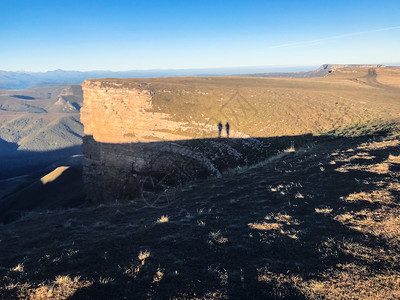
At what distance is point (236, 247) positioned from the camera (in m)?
7.34

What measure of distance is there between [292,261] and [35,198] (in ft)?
214

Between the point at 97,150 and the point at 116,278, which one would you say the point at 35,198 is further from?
the point at 116,278

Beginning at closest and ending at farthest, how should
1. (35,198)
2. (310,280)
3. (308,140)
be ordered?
1. (310,280)
2. (308,140)
3. (35,198)

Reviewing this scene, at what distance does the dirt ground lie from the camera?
5.48 m

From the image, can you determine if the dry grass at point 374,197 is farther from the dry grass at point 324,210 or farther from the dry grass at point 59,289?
the dry grass at point 59,289

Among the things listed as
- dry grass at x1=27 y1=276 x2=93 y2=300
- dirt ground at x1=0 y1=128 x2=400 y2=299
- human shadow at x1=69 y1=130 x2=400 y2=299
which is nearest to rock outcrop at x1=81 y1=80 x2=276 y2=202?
human shadow at x1=69 y1=130 x2=400 y2=299

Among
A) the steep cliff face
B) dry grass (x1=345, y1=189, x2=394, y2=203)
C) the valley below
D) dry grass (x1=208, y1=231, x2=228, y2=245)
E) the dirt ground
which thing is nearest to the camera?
the dirt ground

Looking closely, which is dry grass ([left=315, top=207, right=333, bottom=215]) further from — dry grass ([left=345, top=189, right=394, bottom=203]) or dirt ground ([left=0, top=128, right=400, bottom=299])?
dry grass ([left=345, top=189, right=394, bottom=203])

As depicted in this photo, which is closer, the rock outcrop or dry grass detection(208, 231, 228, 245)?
dry grass detection(208, 231, 228, 245)

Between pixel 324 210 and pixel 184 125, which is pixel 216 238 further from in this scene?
pixel 184 125

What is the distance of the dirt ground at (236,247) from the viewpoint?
18.0ft

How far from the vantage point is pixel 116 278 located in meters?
6.15

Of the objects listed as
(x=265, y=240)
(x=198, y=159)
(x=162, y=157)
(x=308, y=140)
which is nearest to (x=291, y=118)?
(x=308, y=140)

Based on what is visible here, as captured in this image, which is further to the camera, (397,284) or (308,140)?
(308,140)
